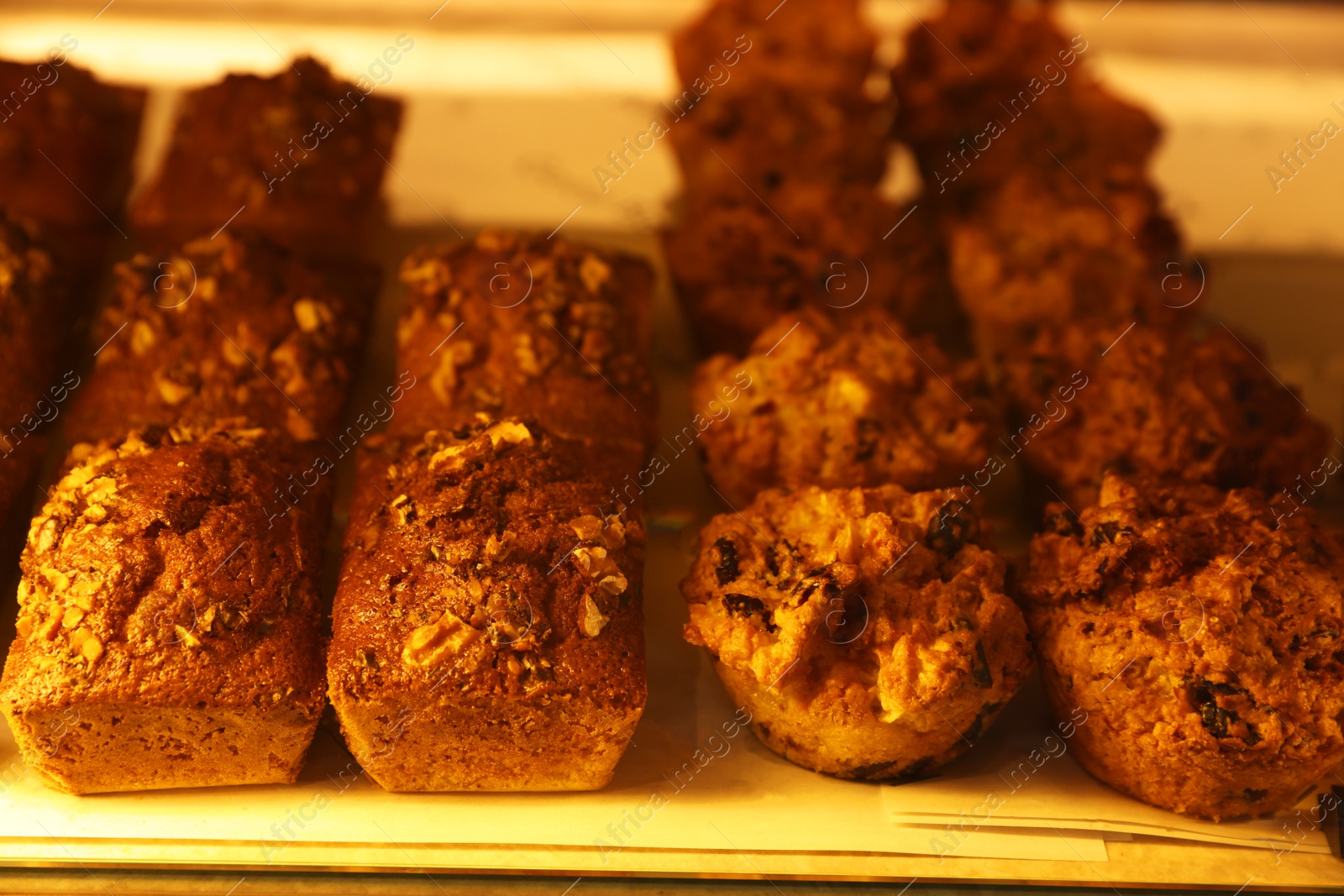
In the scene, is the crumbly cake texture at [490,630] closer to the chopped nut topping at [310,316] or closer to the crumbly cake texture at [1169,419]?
the chopped nut topping at [310,316]

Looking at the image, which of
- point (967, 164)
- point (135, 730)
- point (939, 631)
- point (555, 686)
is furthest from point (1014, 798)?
point (967, 164)

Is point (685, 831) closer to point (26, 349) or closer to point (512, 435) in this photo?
point (512, 435)

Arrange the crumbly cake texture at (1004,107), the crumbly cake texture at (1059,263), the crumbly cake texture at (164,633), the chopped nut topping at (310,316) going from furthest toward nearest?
the crumbly cake texture at (1004,107), the crumbly cake texture at (1059,263), the chopped nut topping at (310,316), the crumbly cake texture at (164,633)

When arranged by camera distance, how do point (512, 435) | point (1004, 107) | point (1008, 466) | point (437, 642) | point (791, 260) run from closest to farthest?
1. point (437, 642)
2. point (512, 435)
3. point (1008, 466)
4. point (791, 260)
5. point (1004, 107)

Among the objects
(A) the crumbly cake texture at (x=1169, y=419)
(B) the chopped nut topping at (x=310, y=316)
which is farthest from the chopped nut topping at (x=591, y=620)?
(A) the crumbly cake texture at (x=1169, y=419)

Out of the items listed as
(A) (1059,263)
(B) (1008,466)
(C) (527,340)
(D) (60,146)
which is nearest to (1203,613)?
(B) (1008,466)

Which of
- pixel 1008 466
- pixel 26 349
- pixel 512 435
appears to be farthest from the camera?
pixel 1008 466
